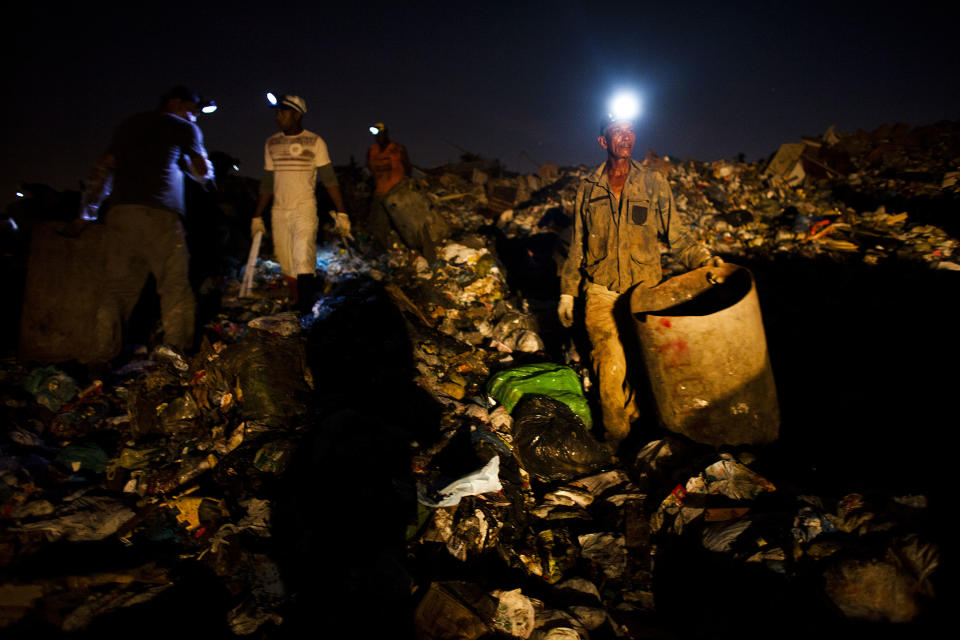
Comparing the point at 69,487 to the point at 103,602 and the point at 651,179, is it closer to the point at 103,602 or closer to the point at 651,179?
the point at 103,602

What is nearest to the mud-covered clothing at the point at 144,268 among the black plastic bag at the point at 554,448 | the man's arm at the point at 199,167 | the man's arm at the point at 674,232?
the man's arm at the point at 199,167

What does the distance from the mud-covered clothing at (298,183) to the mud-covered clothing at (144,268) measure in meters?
1.00

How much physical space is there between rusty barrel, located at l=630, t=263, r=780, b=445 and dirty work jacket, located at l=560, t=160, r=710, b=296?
49 centimetres

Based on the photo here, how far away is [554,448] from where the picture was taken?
2486mm

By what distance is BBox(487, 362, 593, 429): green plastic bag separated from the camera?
2855mm

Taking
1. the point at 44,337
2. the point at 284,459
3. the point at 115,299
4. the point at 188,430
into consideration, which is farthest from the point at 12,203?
the point at 284,459

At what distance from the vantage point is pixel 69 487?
7.27 ft

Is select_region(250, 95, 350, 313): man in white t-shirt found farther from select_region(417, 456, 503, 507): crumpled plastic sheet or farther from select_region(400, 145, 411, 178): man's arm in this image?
select_region(417, 456, 503, 507): crumpled plastic sheet

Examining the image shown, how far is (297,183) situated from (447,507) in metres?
3.52

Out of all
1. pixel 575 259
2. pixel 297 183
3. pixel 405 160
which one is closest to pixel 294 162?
pixel 297 183

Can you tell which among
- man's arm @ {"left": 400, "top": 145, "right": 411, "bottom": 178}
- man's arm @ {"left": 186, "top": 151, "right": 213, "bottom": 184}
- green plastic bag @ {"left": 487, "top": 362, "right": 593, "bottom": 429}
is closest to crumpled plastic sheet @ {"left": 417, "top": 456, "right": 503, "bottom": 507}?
green plastic bag @ {"left": 487, "top": 362, "right": 593, "bottom": 429}

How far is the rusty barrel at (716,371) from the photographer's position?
7.16 ft

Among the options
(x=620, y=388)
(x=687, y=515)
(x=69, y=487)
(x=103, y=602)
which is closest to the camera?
(x=103, y=602)

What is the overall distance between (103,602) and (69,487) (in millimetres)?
1000
